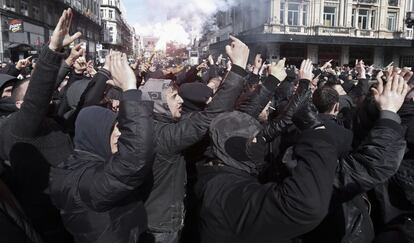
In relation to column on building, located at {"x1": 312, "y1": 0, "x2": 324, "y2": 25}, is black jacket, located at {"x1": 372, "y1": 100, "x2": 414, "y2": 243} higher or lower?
lower

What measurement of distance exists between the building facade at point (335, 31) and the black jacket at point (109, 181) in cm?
3538

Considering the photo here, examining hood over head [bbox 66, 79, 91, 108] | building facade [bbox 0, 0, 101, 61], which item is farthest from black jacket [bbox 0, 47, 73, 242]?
building facade [bbox 0, 0, 101, 61]

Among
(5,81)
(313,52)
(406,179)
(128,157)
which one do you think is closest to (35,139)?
(128,157)

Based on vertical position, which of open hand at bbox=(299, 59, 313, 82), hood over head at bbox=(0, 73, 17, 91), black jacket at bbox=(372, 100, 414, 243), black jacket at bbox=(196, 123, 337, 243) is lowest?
black jacket at bbox=(372, 100, 414, 243)

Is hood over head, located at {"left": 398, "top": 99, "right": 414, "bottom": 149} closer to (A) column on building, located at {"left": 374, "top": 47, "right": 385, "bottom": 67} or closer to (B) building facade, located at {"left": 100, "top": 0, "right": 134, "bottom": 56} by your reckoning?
(A) column on building, located at {"left": 374, "top": 47, "right": 385, "bottom": 67}

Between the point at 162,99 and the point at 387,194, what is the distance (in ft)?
6.48

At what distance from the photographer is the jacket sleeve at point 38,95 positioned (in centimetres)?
261

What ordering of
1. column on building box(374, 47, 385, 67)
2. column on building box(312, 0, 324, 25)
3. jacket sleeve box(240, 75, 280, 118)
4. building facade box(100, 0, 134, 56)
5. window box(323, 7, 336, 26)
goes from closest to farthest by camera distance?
jacket sleeve box(240, 75, 280, 118)
column on building box(312, 0, 324, 25)
window box(323, 7, 336, 26)
column on building box(374, 47, 385, 67)
building facade box(100, 0, 134, 56)

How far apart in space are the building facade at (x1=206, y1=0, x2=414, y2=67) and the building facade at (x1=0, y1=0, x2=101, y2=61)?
20.6m

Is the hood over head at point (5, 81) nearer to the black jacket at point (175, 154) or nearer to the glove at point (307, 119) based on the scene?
the black jacket at point (175, 154)

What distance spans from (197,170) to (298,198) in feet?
3.20

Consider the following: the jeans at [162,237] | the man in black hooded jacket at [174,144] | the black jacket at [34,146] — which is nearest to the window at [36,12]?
the black jacket at [34,146]

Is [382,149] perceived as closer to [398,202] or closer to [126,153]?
[398,202]

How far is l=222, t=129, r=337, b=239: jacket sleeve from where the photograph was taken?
174 centimetres
